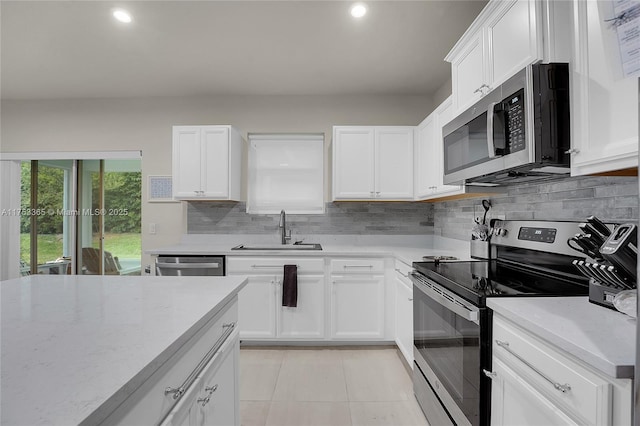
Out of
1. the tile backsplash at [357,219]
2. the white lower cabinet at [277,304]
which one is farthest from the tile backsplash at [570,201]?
the white lower cabinet at [277,304]

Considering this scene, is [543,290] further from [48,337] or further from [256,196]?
[256,196]

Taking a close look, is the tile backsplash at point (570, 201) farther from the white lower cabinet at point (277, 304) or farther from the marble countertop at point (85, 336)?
the marble countertop at point (85, 336)

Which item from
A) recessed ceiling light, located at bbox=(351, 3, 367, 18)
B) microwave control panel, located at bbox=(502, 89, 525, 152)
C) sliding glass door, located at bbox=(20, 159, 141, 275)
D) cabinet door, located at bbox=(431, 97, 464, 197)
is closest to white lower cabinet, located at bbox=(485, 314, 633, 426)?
microwave control panel, located at bbox=(502, 89, 525, 152)

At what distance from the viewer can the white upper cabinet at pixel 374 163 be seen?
3.16 meters

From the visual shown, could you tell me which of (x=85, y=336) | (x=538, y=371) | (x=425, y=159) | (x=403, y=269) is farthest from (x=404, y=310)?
(x=85, y=336)

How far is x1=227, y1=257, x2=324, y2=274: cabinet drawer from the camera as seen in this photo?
2900mm

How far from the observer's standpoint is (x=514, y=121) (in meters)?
1.38

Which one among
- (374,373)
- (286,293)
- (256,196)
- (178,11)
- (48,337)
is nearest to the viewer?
(48,337)

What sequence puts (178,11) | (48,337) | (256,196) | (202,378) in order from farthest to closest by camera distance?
(256,196) < (178,11) < (202,378) < (48,337)

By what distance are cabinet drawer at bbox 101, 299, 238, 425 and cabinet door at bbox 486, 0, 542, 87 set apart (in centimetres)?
166

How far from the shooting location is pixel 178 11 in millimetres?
2176

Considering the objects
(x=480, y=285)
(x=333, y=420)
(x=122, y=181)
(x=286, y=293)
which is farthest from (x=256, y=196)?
(x=122, y=181)

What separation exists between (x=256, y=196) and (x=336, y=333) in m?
1.76

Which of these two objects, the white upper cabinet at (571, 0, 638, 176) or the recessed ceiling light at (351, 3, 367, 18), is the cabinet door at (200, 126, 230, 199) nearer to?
the recessed ceiling light at (351, 3, 367, 18)
